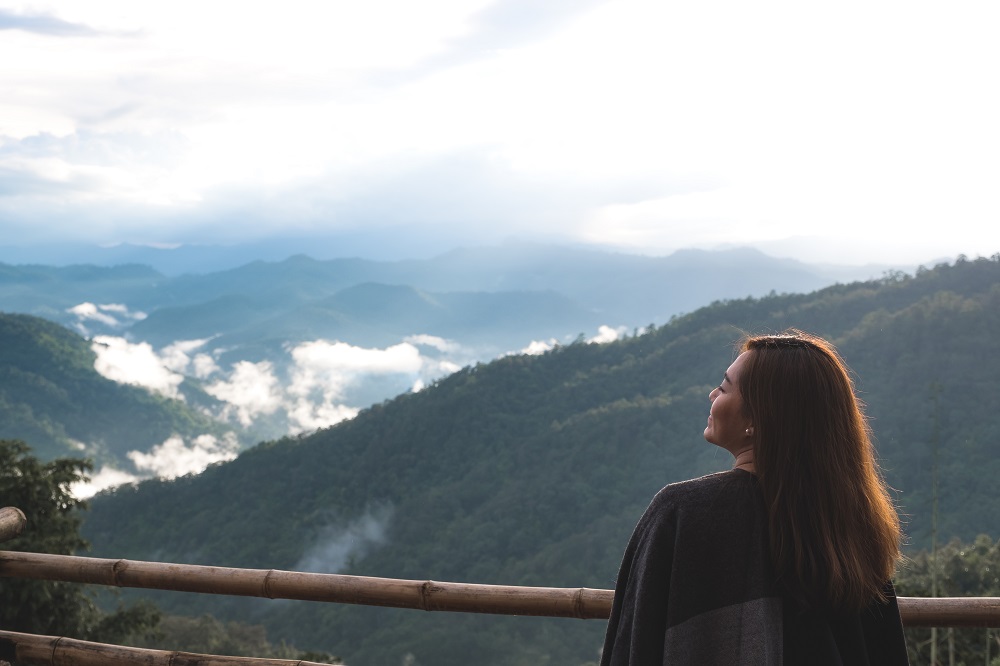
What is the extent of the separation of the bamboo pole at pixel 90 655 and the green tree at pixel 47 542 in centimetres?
843

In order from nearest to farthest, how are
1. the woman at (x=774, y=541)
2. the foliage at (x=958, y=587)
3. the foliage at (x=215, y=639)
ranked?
the woman at (x=774, y=541)
the foliage at (x=958, y=587)
the foliage at (x=215, y=639)

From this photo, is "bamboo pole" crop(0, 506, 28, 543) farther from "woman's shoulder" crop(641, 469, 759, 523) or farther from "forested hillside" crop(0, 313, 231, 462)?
"forested hillside" crop(0, 313, 231, 462)

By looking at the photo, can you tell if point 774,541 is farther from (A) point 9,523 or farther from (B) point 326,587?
(A) point 9,523

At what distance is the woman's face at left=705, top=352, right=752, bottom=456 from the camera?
1567 mm

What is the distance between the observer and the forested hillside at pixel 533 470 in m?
35.2

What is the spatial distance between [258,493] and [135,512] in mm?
7171

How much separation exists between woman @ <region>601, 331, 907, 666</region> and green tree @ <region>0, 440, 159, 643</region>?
10.6 metres

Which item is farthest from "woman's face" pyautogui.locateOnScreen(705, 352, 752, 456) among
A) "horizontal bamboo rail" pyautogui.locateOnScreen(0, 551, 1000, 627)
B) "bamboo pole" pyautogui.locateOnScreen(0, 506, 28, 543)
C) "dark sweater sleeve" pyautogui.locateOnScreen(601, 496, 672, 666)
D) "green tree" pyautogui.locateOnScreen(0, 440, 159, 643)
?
"green tree" pyautogui.locateOnScreen(0, 440, 159, 643)

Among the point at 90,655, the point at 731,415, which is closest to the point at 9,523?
the point at 90,655

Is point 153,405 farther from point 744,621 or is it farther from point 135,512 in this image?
point 744,621

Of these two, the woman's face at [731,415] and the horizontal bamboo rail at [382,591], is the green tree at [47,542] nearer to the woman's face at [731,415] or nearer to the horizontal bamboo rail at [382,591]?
the horizontal bamboo rail at [382,591]

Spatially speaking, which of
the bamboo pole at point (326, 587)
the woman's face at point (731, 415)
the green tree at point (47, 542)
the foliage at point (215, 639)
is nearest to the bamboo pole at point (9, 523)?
the bamboo pole at point (326, 587)

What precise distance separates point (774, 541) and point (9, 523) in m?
2.57

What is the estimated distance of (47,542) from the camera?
11070 millimetres
